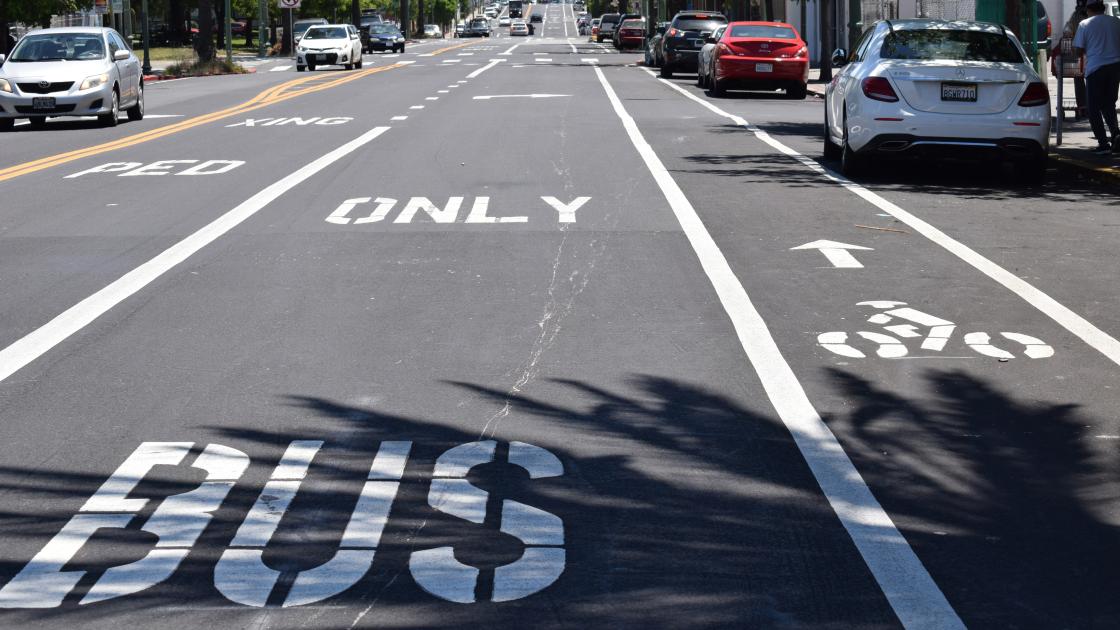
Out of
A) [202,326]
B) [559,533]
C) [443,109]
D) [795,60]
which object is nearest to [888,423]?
[559,533]

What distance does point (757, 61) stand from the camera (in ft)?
108

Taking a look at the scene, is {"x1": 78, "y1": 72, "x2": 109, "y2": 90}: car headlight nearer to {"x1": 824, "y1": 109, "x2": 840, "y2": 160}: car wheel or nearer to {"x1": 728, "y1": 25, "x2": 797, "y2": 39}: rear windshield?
{"x1": 824, "y1": 109, "x2": 840, "y2": 160}: car wheel

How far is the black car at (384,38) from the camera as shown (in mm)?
82062

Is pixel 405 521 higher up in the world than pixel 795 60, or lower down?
lower down

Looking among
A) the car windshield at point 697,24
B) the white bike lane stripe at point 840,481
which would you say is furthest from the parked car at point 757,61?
the white bike lane stripe at point 840,481

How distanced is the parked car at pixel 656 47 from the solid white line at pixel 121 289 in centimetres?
3400

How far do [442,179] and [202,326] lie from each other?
785cm

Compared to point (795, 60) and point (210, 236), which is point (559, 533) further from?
point (795, 60)

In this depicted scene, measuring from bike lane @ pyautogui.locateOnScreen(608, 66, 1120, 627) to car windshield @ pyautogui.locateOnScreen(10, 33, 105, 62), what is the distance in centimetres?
1691

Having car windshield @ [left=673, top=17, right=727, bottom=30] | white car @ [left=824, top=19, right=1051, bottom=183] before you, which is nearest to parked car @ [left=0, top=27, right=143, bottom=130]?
white car @ [left=824, top=19, right=1051, bottom=183]

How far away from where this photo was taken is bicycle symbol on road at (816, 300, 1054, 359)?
820cm

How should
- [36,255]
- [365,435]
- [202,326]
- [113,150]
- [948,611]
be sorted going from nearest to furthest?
[948,611]
[365,435]
[202,326]
[36,255]
[113,150]

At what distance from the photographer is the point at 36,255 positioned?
38.0 ft

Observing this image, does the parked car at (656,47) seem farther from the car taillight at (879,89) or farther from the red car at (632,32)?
the car taillight at (879,89)
